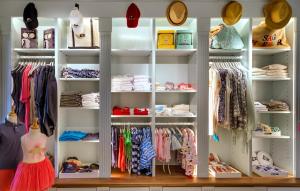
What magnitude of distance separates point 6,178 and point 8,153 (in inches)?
7.3

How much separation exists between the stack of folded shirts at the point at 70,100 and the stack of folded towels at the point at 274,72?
211 cm

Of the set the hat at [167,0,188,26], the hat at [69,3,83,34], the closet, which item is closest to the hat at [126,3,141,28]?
the closet

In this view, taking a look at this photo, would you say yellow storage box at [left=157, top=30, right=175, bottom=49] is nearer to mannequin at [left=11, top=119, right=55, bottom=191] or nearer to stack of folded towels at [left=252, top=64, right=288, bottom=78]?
stack of folded towels at [left=252, top=64, right=288, bottom=78]

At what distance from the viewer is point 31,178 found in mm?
1571

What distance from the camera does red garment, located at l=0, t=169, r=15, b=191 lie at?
163cm

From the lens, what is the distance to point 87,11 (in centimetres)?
265

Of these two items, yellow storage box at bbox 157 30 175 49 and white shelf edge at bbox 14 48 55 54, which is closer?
white shelf edge at bbox 14 48 55 54

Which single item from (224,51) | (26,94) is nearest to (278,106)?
(224,51)

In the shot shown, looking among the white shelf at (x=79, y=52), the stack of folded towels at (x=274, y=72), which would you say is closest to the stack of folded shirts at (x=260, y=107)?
the stack of folded towels at (x=274, y=72)

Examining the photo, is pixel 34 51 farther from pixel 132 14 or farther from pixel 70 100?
pixel 132 14

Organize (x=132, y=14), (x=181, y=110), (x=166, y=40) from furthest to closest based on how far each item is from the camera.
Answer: (x=181, y=110)
(x=166, y=40)
(x=132, y=14)

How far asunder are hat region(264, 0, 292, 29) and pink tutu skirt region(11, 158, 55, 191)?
2.64 meters

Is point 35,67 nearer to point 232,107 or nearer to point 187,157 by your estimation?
point 187,157

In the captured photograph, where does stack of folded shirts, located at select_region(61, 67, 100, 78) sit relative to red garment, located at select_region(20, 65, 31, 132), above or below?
above
